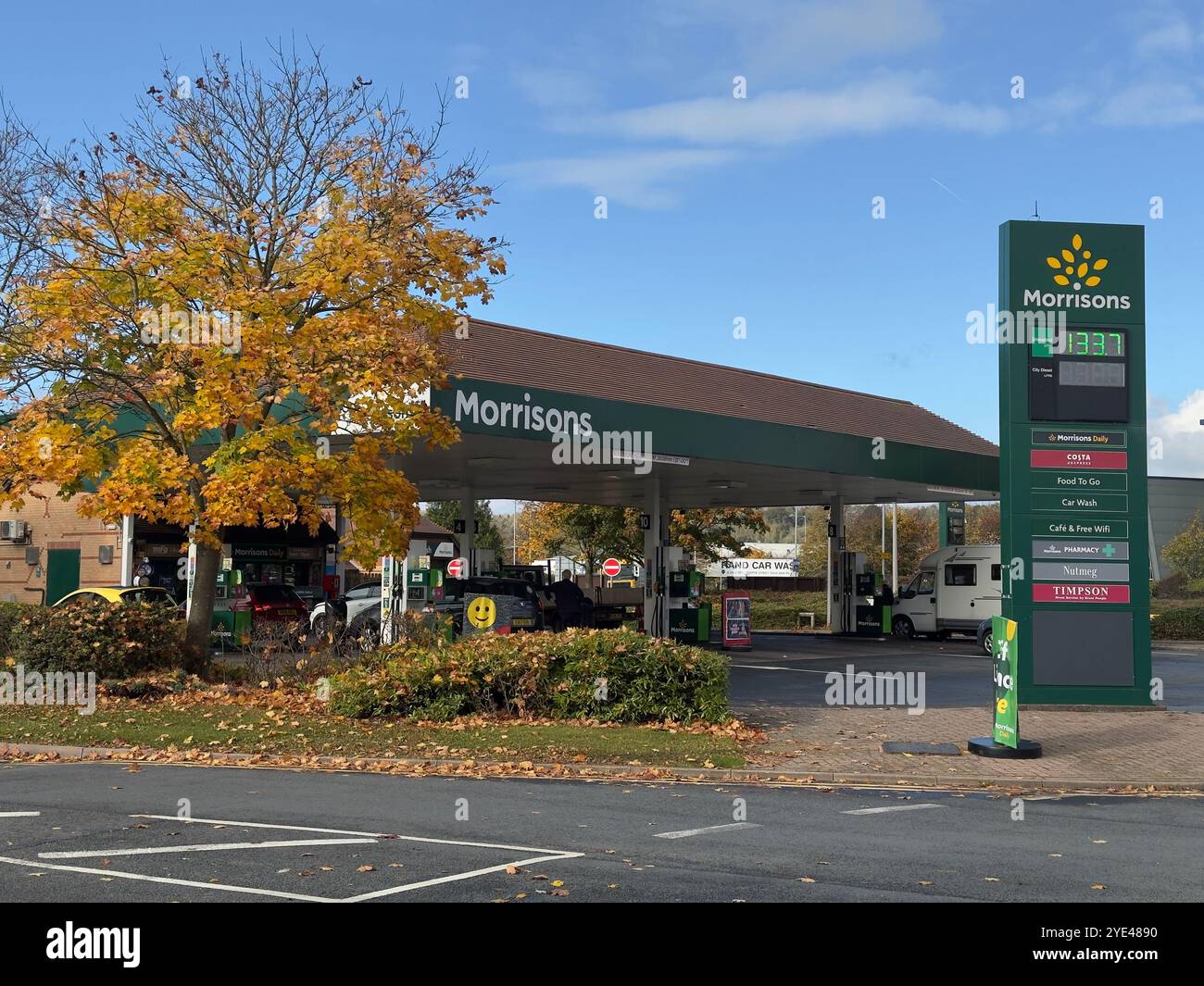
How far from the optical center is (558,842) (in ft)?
29.2

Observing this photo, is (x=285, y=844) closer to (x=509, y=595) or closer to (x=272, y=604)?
(x=509, y=595)

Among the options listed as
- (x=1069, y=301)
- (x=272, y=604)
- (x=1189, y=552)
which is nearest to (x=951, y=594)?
(x=1069, y=301)

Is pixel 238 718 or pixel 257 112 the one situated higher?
pixel 257 112

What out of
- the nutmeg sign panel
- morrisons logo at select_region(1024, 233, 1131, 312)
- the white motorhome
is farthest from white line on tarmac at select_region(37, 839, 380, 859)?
the white motorhome

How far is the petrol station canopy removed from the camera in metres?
22.8

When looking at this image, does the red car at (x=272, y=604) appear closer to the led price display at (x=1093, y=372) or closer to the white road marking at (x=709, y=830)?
the led price display at (x=1093, y=372)

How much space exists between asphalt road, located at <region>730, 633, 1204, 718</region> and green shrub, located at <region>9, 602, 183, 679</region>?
8330 millimetres

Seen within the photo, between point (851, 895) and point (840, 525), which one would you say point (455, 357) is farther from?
point (840, 525)

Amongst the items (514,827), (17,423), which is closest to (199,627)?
(17,423)

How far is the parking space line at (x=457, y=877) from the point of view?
23.4ft

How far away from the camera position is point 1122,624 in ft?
59.9

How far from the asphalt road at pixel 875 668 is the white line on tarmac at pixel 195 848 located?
912 centimetres

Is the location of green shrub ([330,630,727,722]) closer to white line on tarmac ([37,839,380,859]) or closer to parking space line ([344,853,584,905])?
white line on tarmac ([37,839,380,859])
